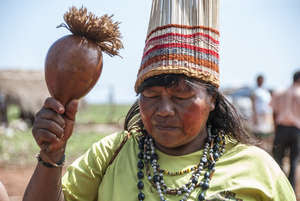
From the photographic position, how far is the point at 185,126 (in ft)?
5.50

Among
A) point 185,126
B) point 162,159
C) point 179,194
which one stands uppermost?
point 185,126

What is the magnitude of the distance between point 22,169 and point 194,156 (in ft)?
22.4

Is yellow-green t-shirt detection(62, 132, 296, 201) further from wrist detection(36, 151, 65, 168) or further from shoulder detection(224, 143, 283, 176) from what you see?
wrist detection(36, 151, 65, 168)

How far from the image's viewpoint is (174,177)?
1753 millimetres

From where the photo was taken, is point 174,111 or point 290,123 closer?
point 174,111

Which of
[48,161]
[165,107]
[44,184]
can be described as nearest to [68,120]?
[48,161]

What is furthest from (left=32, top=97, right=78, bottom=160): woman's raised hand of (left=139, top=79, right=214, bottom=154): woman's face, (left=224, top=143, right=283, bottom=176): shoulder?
(left=224, top=143, right=283, bottom=176): shoulder

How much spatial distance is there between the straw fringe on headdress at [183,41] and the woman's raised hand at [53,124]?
0.45 meters

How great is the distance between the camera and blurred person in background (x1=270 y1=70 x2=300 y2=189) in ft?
17.2

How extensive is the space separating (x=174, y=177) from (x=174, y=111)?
1.17 feet

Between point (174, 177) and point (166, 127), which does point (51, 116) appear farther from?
point (174, 177)

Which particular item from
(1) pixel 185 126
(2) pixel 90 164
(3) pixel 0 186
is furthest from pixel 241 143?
(3) pixel 0 186

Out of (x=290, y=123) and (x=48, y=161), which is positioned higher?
(x=48, y=161)

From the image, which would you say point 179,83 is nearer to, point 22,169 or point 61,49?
point 61,49
